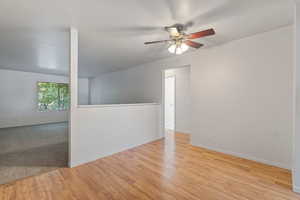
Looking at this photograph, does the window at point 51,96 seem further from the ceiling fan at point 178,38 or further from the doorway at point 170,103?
the ceiling fan at point 178,38

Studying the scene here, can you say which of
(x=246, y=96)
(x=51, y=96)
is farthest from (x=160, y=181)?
(x=51, y=96)

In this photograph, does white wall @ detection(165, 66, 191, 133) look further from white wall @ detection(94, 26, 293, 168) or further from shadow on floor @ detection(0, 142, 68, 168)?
shadow on floor @ detection(0, 142, 68, 168)

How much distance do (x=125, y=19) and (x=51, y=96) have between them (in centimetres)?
645

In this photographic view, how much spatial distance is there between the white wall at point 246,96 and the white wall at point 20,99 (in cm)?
626

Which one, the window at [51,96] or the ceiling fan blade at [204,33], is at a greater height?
the ceiling fan blade at [204,33]

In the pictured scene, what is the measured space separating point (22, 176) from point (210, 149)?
354 centimetres

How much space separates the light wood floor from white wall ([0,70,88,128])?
17.3 feet

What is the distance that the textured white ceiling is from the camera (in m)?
1.84

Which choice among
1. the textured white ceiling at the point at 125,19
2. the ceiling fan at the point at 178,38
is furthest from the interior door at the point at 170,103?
the ceiling fan at the point at 178,38

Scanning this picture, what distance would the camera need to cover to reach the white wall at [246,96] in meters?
2.46

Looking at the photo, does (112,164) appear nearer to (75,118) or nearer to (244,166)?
(75,118)

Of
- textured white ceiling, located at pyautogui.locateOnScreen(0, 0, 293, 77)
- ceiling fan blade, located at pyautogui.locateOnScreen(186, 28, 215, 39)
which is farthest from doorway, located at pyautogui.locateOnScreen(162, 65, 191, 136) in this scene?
ceiling fan blade, located at pyautogui.locateOnScreen(186, 28, 215, 39)

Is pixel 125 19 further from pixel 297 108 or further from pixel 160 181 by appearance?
pixel 297 108

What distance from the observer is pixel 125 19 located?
2191mm
